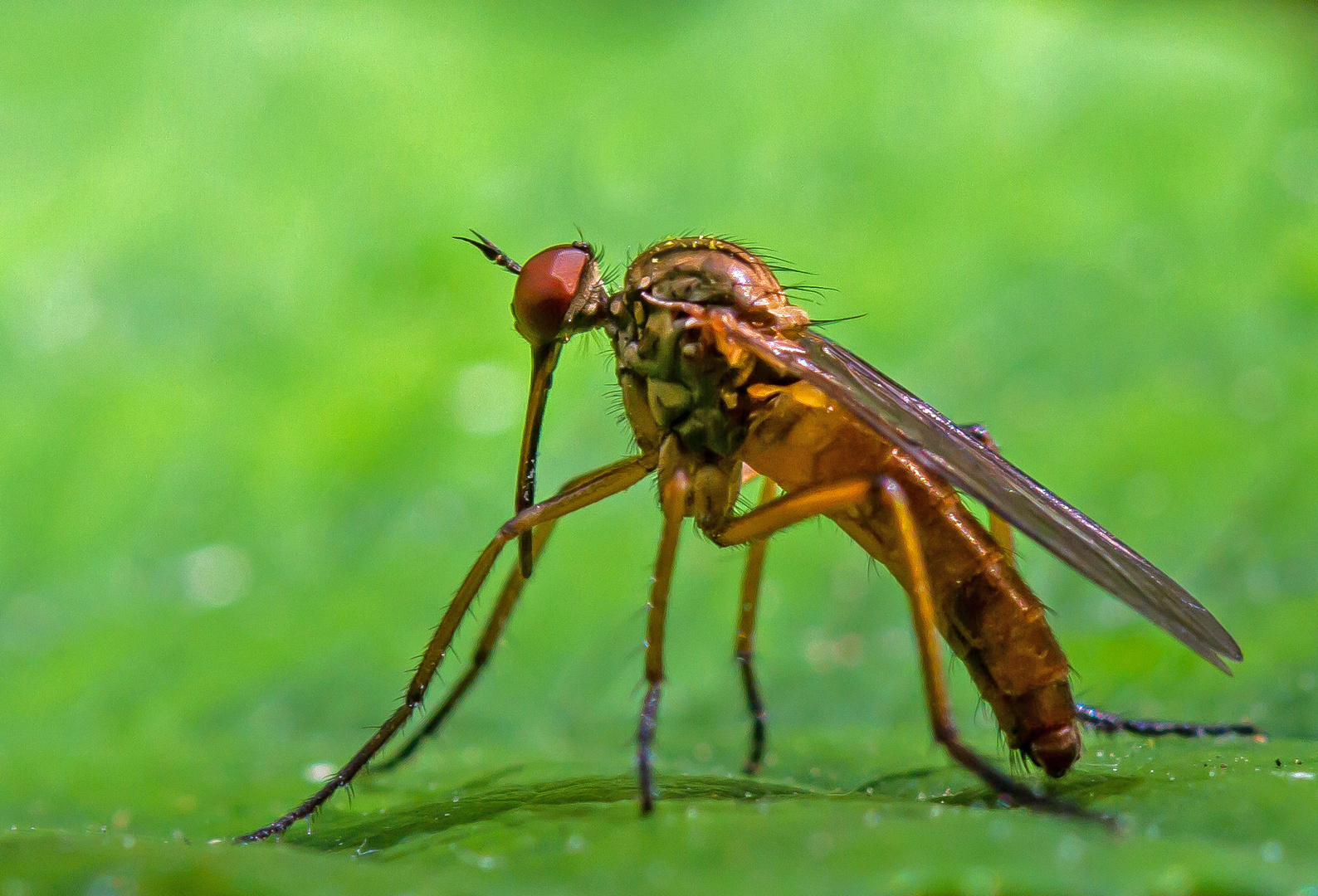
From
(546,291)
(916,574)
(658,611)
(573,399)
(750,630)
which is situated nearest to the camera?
(916,574)

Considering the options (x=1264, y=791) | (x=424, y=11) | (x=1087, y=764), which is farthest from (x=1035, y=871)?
(x=424, y=11)

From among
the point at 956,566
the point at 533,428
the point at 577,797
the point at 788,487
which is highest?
the point at 533,428

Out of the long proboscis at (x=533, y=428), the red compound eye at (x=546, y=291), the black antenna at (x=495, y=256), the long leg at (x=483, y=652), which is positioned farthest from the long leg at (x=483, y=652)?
the black antenna at (x=495, y=256)

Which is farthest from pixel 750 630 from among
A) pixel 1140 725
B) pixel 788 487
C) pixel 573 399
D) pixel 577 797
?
pixel 573 399

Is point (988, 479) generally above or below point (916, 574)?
above

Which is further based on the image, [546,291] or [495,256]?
[495,256]

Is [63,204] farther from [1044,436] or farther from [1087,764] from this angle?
[1087,764]

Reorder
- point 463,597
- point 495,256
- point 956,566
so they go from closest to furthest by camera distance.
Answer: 1. point 956,566
2. point 463,597
3. point 495,256

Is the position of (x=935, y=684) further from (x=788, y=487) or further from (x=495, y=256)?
(x=495, y=256)

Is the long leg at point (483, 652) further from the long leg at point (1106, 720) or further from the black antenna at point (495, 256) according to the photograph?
the long leg at point (1106, 720)
